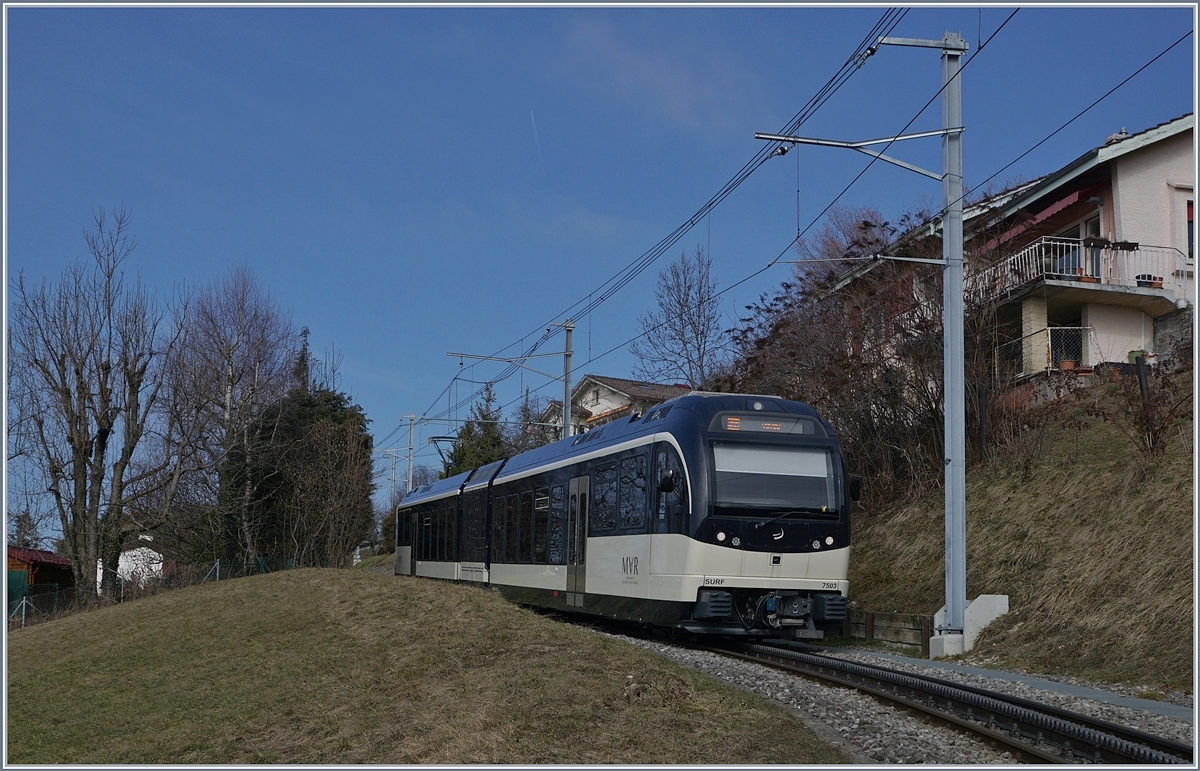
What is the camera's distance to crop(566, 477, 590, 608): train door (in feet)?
61.6

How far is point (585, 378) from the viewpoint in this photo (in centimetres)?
6881

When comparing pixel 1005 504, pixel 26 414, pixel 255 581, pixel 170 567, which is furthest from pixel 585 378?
pixel 1005 504

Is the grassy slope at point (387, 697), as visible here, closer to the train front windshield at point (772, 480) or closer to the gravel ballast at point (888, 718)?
the gravel ballast at point (888, 718)

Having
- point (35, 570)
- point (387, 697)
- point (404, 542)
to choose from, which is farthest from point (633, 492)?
point (35, 570)

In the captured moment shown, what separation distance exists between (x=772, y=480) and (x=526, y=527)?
756 cm

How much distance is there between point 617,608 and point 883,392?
9436 mm

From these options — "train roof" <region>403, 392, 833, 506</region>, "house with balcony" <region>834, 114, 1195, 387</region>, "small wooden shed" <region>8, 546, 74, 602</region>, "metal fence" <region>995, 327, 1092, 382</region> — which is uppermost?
"house with balcony" <region>834, 114, 1195, 387</region>

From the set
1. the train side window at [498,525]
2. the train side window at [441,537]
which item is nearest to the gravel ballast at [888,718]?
the train side window at [498,525]

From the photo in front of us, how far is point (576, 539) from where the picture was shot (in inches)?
752

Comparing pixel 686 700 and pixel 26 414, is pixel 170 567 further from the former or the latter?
pixel 686 700

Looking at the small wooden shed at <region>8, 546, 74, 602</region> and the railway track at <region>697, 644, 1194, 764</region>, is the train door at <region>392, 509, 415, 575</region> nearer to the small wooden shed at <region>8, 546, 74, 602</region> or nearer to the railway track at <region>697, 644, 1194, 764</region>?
the small wooden shed at <region>8, 546, 74, 602</region>

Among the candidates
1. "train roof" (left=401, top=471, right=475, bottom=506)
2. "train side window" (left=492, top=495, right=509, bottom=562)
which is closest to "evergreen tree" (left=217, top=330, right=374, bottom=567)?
"train roof" (left=401, top=471, right=475, bottom=506)

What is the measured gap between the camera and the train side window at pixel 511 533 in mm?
22719

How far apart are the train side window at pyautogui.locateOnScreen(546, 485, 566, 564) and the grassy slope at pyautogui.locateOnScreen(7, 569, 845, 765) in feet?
7.19
